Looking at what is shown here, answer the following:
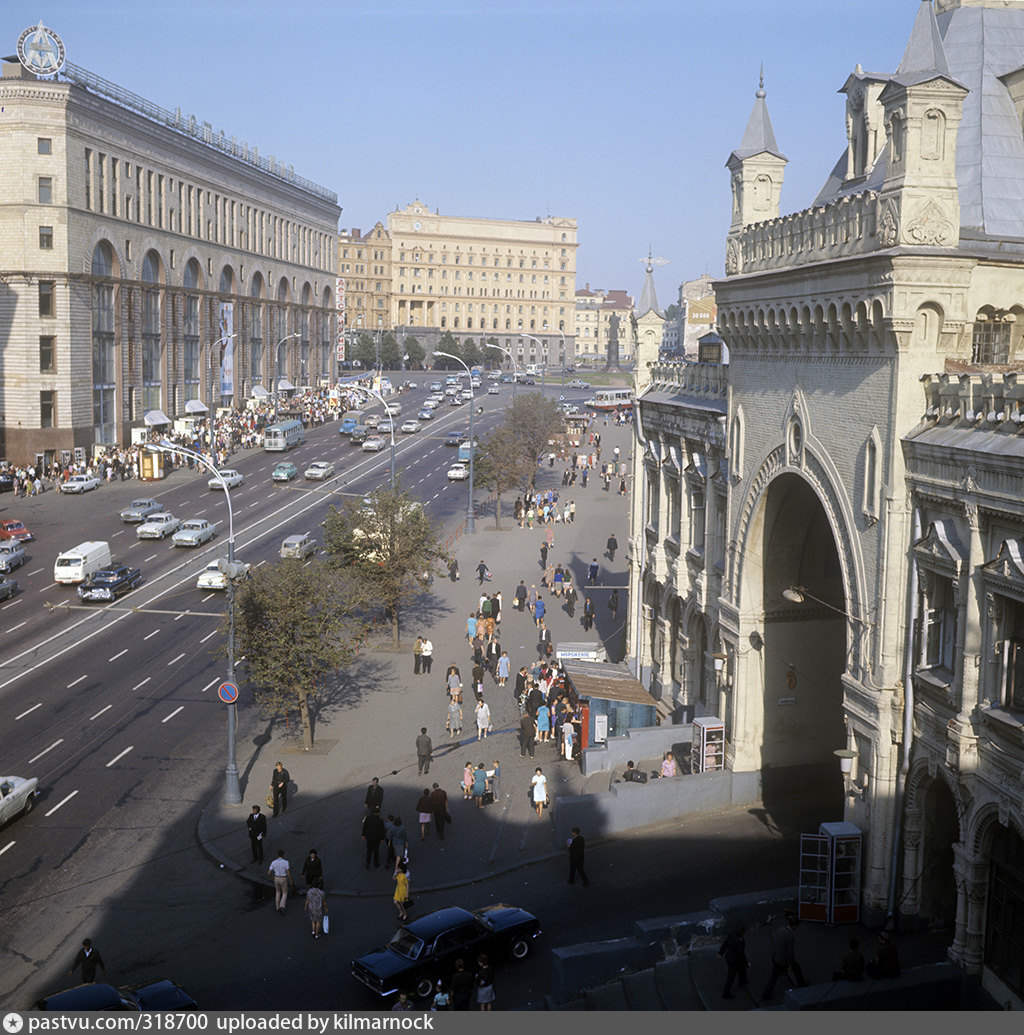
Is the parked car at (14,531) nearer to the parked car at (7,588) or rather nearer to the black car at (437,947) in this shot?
the parked car at (7,588)

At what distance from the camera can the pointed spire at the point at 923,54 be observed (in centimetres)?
2058

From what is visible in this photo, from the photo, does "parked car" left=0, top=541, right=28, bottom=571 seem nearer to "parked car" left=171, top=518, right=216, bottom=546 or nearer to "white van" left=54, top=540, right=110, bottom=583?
"white van" left=54, top=540, right=110, bottom=583

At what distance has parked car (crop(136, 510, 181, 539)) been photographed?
60375mm

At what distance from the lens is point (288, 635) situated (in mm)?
32281

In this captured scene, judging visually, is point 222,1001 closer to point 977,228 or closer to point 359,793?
point 359,793

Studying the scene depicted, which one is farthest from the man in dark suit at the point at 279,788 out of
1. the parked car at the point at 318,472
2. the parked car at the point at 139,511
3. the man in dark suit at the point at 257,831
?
the parked car at the point at 318,472

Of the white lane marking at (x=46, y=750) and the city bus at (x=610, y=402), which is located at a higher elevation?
the city bus at (x=610, y=402)

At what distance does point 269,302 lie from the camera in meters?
128

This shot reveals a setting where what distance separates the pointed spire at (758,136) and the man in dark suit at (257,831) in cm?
1897

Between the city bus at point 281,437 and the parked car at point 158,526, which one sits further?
the city bus at point 281,437

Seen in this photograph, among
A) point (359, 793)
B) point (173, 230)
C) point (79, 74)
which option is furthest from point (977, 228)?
point (173, 230)

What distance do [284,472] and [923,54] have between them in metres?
64.8

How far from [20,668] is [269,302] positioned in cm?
9391

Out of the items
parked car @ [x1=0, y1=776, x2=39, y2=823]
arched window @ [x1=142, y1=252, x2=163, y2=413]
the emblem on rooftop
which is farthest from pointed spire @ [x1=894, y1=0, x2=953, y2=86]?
arched window @ [x1=142, y1=252, x2=163, y2=413]
